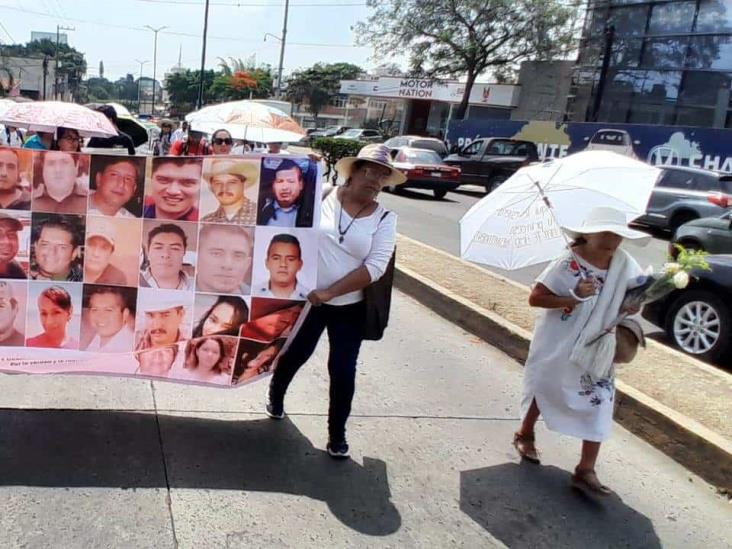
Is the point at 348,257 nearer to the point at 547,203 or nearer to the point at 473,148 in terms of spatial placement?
the point at 547,203

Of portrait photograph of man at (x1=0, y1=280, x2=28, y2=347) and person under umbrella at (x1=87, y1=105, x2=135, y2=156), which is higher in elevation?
person under umbrella at (x1=87, y1=105, x2=135, y2=156)

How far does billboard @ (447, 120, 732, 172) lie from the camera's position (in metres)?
21.3

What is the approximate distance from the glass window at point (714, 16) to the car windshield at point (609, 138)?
9.58 meters

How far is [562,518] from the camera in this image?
11.4ft

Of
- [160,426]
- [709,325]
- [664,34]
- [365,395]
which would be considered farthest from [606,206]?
[664,34]

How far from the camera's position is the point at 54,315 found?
147 inches

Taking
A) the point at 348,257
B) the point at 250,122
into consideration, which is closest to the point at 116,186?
the point at 348,257

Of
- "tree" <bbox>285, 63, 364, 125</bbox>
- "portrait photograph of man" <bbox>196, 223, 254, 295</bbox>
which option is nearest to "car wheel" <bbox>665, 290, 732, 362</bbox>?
"portrait photograph of man" <bbox>196, 223, 254, 295</bbox>

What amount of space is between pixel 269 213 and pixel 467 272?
17.1ft

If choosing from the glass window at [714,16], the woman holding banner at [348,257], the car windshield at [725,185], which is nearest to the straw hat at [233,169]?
the woman holding banner at [348,257]

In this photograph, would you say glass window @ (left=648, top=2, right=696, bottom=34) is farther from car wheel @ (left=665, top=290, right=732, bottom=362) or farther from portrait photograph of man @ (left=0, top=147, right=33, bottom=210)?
portrait photograph of man @ (left=0, top=147, right=33, bottom=210)

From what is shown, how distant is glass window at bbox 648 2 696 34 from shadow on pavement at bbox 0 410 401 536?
105 ft

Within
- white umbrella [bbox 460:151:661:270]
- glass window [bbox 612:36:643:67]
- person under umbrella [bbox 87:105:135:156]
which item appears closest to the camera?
white umbrella [bbox 460:151:661:270]

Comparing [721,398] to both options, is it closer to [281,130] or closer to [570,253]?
[570,253]
